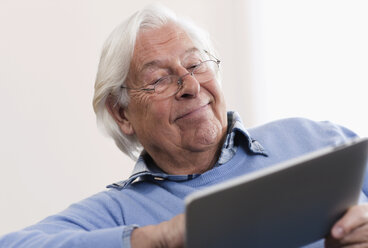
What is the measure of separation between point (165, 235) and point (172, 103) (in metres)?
0.57

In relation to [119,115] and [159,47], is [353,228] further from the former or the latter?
[119,115]

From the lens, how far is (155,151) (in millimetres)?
1538

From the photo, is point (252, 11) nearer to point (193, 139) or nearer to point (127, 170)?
point (127, 170)

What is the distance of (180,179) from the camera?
4.71 feet

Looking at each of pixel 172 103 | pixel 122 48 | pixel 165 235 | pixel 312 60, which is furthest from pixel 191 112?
pixel 312 60

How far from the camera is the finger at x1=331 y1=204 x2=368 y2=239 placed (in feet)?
3.22

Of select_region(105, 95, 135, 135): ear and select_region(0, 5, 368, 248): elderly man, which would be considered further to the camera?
select_region(105, 95, 135, 135): ear

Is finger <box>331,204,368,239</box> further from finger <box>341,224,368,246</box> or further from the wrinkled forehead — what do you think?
the wrinkled forehead

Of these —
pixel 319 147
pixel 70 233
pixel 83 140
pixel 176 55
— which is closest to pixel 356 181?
pixel 319 147

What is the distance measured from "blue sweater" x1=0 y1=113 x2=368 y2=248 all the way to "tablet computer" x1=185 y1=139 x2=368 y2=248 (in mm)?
301

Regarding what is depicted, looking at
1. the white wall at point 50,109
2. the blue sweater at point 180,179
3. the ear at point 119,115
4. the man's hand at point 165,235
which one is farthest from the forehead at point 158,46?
the white wall at point 50,109

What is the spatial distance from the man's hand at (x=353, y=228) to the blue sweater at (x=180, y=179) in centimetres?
25

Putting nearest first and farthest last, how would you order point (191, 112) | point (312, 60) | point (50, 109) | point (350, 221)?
point (350, 221) → point (191, 112) → point (50, 109) → point (312, 60)

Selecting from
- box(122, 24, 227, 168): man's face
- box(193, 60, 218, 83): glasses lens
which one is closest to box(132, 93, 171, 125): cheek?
box(122, 24, 227, 168): man's face
